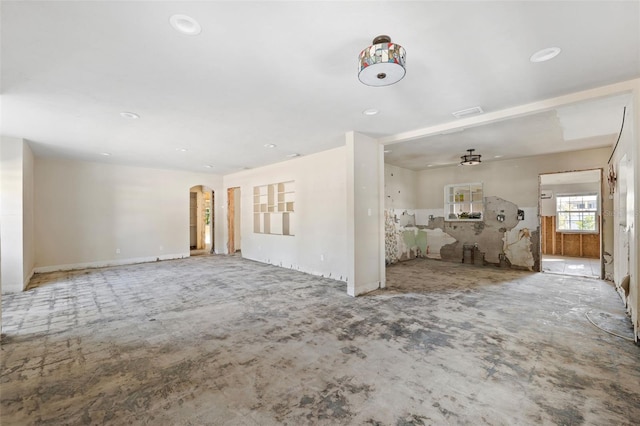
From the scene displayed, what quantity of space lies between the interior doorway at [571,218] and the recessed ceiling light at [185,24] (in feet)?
30.5

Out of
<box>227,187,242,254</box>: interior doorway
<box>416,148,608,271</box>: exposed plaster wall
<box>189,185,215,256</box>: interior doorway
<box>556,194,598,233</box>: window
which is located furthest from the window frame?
<box>189,185,215,256</box>: interior doorway

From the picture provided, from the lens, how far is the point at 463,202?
772 cm

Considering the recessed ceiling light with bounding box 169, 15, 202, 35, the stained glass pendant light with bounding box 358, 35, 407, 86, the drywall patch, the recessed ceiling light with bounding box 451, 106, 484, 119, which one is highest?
the recessed ceiling light with bounding box 169, 15, 202, 35

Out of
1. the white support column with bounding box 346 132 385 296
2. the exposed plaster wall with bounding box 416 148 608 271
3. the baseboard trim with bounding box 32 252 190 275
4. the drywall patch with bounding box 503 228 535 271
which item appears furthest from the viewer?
Answer: the drywall patch with bounding box 503 228 535 271

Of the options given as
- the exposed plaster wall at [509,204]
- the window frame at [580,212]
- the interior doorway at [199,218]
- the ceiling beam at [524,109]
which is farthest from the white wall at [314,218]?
the window frame at [580,212]

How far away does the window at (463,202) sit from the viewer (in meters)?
7.46

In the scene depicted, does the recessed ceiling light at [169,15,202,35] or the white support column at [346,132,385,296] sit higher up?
the recessed ceiling light at [169,15,202,35]

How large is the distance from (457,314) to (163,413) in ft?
11.1

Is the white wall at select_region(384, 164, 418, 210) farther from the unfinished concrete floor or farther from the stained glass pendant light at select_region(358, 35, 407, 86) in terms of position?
the stained glass pendant light at select_region(358, 35, 407, 86)

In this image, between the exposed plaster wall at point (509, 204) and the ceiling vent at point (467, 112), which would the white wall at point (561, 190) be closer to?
the exposed plaster wall at point (509, 204)

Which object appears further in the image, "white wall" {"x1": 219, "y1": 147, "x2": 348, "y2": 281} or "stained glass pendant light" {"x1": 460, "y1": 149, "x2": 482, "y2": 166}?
"stained glass pendant light" {"x1": 460, "y1": 149, "x2": 482, "y2": 166}

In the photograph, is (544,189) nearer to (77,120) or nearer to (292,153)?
(292,153)

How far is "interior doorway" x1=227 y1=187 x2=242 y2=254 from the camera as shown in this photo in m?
9.55

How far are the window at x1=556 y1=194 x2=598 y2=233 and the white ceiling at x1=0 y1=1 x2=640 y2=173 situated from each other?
5.29 metres
